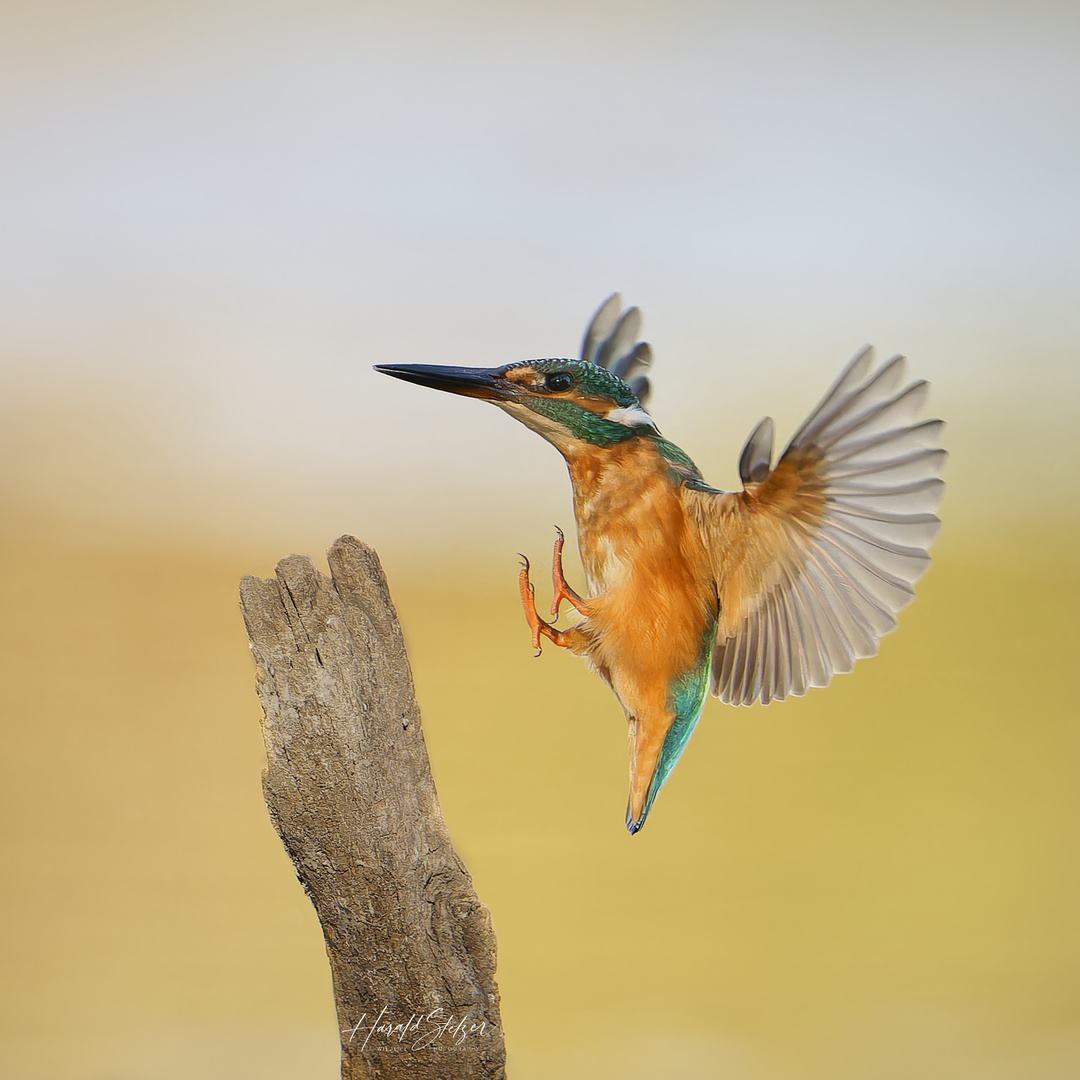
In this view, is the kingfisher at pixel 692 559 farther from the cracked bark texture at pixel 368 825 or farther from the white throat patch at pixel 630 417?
the cracked bark texture at pixel 368 825

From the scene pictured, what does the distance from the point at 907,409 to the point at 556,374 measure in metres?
0.39

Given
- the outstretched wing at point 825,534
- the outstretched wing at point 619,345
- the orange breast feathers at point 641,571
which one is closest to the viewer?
the outstretched wing at point 825,534

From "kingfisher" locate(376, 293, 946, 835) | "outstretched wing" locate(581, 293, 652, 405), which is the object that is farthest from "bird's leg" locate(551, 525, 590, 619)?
"outstretched wing" locate(581, 293, 652, 405)

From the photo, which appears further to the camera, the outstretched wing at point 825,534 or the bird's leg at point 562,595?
the bird's leg at point 562,595

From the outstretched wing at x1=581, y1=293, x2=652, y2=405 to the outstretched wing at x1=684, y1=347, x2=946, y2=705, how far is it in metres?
0.28

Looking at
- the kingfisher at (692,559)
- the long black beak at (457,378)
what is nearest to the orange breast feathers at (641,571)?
the kingfisher at (692,559)

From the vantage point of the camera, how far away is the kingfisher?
110 cm

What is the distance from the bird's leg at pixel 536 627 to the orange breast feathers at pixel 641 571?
1.0 inches

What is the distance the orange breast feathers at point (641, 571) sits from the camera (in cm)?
117

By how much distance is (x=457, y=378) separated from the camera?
119 cm

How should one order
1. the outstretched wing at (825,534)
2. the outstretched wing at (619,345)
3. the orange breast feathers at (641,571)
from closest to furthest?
the outstretched wing at (825,534), the orange breast feathers at (641,571), the outstretched wing at (619,345)

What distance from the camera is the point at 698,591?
119 cm

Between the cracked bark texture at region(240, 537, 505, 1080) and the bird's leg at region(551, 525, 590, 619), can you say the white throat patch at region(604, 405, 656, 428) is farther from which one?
the cracked bark texture at region(240, 537, 505, 1080)

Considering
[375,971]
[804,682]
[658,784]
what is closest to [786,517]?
[804,682]
